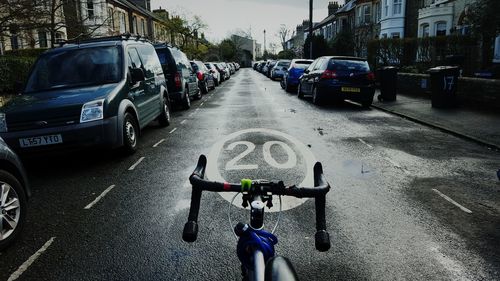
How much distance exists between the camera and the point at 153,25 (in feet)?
192

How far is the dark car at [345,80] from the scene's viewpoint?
1380cm

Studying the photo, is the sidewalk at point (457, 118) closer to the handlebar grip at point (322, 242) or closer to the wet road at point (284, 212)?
the wet road at point (284, 212)

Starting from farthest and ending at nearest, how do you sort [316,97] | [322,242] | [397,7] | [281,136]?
1. [397,7]
2. [316,97]
3. [281,136]
4. [322,242]

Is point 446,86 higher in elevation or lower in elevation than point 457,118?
higher

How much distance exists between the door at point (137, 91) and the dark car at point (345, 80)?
743 centimetres

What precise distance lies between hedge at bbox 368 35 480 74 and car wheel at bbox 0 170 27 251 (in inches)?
793

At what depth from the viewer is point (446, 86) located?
12641 mm

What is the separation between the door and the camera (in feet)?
25.4

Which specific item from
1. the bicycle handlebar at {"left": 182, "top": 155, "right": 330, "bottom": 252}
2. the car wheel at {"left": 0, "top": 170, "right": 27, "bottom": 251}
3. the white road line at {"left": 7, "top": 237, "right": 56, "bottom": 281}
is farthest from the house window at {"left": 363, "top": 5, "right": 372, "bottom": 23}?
the bicycle handlebar at {"left": 182, "top": 155, "right": 330, "bottom": 252}

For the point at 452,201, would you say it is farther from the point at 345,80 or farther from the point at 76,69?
the point at 345,80

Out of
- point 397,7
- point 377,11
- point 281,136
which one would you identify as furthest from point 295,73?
point 377,11

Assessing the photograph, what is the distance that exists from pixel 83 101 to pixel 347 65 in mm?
10104

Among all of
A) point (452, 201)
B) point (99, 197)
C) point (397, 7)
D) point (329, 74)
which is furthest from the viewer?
point (397, 7)

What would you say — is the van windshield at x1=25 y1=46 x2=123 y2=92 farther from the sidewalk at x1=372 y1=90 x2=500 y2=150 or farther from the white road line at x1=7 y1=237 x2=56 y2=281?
the sidewalk at x1=372 y1=90 x2=500 y2=150
